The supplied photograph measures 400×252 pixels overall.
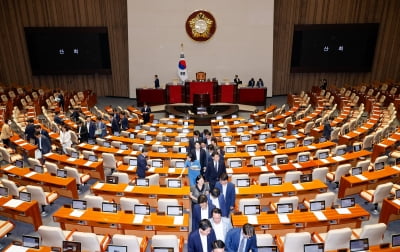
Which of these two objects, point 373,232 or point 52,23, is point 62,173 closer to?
point 373,232

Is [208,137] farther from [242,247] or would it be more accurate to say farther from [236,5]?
[236,5]

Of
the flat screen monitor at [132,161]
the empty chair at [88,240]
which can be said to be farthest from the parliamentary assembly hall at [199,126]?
the flat screen monitor at [132,161]

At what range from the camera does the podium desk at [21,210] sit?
7.90 metres

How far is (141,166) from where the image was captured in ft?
30.8

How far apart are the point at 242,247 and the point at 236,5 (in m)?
19.6

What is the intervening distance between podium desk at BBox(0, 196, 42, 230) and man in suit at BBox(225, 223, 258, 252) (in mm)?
4969

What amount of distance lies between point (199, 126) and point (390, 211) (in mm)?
11373

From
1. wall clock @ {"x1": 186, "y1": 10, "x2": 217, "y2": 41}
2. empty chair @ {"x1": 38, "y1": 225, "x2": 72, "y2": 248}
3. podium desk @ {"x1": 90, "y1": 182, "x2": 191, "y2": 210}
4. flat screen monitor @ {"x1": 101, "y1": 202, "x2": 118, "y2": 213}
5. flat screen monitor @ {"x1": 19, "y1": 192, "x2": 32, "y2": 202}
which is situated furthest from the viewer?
wall clock @ {"x1": 186, "y1": 10, "x2": 217, "y2": 41}

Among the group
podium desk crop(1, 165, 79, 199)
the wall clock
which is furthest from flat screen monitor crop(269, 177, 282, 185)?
the wall clock

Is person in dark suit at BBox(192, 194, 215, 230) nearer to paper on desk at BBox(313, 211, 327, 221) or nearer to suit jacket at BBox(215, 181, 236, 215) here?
suit jacket at BBox(215, 181, 236, 215)

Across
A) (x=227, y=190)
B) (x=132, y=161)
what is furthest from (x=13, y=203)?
(x=227, y=190)

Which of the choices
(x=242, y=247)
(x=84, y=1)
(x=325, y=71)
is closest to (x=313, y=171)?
(x=242, y=247)

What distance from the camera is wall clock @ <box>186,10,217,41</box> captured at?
22359 millimetres

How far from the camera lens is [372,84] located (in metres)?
23.6
